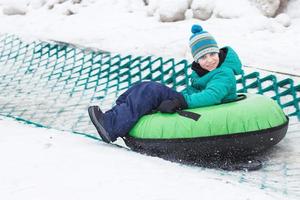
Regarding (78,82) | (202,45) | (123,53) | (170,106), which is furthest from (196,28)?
(123,53)

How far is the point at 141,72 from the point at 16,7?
432 cm

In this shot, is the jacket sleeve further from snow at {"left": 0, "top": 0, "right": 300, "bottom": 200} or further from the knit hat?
snow at {"left": 0, "top": 0, "right": 300, "bottom": 200}

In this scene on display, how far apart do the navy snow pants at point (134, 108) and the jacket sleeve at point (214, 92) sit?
0.29ft

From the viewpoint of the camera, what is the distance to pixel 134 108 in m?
3.21

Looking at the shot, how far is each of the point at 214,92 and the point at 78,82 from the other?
226cm

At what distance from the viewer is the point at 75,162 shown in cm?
238

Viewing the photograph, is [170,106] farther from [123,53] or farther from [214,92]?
[123,53]

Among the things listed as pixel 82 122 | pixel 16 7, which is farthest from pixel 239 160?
pixel 16 7

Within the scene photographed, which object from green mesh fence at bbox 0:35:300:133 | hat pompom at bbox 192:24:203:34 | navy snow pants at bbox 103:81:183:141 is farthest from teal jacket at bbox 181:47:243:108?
green mesh fence at bbox 0:35:300:133

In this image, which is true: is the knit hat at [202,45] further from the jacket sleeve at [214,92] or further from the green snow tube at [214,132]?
the green snow tube at [214,132]

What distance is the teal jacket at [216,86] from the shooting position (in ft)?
10.4

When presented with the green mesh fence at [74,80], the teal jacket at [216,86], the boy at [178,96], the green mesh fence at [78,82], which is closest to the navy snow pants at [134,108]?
the boy at [178,96]

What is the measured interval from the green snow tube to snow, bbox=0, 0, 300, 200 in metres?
0.18

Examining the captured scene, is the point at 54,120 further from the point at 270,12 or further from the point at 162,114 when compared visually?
the point at 270,12
